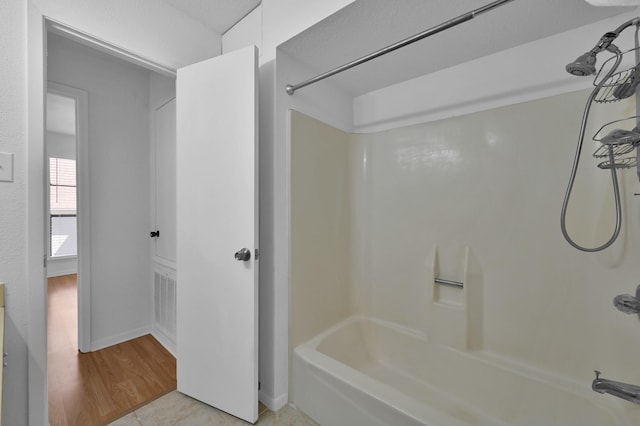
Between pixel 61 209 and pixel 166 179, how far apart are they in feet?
13.2

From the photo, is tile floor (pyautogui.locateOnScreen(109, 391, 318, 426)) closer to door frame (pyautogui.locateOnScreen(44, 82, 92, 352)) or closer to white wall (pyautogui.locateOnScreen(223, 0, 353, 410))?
white wall (pyautogui.locateOnScreen(223, 0, 353, 410))

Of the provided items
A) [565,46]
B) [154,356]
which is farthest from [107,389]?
[565,46]

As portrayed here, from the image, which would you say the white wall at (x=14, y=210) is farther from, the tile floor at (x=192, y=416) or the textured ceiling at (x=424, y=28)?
the textured ceiling at (x=424, y=28)

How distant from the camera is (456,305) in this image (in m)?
1.68

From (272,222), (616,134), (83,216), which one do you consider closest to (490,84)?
(616,134)

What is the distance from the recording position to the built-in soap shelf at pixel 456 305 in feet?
5.31

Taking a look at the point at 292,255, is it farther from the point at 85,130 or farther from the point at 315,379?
the point at 85,130

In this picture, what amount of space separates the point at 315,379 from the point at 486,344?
997 mm

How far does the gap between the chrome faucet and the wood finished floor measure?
7.12 ft

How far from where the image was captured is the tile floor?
1487 millimetres

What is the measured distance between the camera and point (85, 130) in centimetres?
214

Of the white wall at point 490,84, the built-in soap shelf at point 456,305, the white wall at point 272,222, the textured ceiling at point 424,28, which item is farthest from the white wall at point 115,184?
the built-in soap shelf at point 456,305

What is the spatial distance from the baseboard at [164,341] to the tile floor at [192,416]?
0.57 m

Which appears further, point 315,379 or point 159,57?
point 159,57
